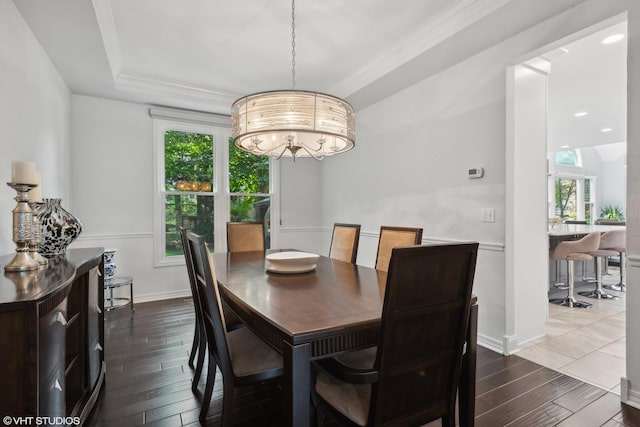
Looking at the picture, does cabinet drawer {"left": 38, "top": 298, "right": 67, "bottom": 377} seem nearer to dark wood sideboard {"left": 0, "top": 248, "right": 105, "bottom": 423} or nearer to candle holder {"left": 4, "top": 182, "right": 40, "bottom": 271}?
dark wood sideboard {"left": 0, "top": 248, "right": 105, "bottom": 423}

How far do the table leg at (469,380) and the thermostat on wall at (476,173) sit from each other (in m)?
1.69

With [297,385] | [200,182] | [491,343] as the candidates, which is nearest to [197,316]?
[297,385]

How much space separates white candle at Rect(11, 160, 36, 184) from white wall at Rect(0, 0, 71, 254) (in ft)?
2.02

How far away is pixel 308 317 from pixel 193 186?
12.2 ft

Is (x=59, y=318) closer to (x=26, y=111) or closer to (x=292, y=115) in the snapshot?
(x=292, y=115)

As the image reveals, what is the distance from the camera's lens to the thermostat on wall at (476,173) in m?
2.85

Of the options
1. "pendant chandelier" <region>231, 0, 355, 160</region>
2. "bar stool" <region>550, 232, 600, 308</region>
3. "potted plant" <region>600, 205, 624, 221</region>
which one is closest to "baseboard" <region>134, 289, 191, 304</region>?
"pendant chandelier" <region>231, 0, 355, 160</region>

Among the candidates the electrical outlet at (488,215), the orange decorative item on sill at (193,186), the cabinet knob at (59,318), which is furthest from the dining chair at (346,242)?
the orange decorative item on sill at (193,186)

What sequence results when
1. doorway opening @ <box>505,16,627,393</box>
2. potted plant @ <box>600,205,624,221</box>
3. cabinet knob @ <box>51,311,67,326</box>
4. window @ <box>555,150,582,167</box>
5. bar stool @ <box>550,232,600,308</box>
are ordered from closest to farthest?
cabinet knob @ <box>51,311,67,326</box>, doorway opening @ <box>505,16,627,393</box>, bar stool @ <box>550,232,600,308</box>, window @ <box>555,150,582,167</box>, potted plant @ <box>600,205,624,221</box>

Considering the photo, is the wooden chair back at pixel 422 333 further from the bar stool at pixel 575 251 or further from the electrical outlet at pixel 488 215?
the bar stool at pixel 575 251

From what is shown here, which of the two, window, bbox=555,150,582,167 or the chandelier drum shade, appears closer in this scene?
the chandelier drum shade

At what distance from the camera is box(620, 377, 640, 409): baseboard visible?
6.30 ft

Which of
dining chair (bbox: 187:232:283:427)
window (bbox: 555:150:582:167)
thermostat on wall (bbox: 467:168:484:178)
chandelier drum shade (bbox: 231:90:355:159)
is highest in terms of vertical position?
window (bbox: 555:150:582:167)

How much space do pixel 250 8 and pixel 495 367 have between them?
3267 mm
